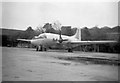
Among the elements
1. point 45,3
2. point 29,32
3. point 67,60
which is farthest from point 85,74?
point 45,3

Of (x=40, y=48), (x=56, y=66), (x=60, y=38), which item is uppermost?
(x=60, y=38)

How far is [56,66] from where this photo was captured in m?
2.13

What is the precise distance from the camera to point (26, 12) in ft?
7.18

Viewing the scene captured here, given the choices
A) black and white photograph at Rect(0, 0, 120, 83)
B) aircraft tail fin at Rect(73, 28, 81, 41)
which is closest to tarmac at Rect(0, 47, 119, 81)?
black and white photograph at Rect(0, 0, 120, 83)

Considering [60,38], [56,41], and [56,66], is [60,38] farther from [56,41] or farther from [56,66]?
[56,66]

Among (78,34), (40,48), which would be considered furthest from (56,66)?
(78,34)

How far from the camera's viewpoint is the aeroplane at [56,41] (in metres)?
2.17

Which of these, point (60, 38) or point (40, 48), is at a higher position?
point (60, 38)

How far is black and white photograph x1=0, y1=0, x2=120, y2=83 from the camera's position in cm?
212

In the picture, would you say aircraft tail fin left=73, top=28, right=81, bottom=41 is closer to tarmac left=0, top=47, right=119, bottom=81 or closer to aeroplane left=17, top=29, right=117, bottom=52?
aeroplane left=17, top=29, right=117, bottom=52

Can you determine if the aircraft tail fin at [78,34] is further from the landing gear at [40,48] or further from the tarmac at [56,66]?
the landing gear at [40,48]

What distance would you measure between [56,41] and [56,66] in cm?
32

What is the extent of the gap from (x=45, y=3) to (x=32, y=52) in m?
0.65

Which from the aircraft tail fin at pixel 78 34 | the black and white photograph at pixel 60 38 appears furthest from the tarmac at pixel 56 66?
the aircraft tail fin at pixel 78 34
